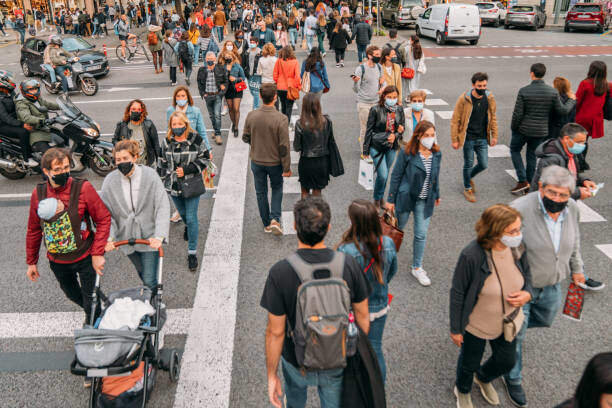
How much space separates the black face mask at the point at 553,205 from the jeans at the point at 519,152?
13.3ft

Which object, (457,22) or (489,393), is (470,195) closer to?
(489,393)

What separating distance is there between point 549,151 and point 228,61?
6835 millimetres

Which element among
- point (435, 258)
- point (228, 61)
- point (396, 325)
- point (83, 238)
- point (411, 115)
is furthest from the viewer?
point (228, 61)

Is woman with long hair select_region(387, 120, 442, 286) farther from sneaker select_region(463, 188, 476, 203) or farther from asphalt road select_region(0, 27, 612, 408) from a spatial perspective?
sneaker select_region(463, 188, 476, 203)

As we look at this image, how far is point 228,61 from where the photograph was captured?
9953mm

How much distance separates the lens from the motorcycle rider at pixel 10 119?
26.7ft

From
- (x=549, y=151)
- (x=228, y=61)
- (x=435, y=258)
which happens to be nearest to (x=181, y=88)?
(x=228, y=61)

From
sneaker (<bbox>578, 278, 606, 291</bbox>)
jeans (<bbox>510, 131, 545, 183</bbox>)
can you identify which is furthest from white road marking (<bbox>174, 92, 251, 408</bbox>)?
jeans (<bbox>510, 131, 545, 183</bbox>)

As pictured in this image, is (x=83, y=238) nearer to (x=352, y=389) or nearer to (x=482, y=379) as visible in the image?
(x=352, y=389)

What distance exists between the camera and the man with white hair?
3543 millimetres

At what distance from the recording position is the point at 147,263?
4.66 m

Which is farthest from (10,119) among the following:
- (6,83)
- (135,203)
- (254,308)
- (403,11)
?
(403,11)

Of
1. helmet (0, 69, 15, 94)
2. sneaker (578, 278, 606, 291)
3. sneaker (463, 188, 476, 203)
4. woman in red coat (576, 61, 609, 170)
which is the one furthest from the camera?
helmet (0, 69, 15, 94)

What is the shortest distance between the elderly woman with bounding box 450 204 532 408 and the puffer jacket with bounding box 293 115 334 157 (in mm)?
2914
